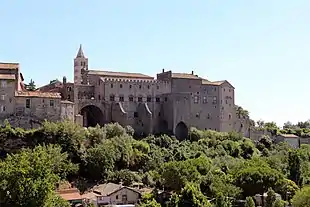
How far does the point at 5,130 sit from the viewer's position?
176 feet

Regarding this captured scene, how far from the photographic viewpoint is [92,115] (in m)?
67.0

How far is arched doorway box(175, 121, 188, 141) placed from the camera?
69438 millimetres

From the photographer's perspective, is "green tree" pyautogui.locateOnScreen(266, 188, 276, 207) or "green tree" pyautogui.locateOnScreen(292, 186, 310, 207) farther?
"green tree" pyautogui.locateOnScreen(266, 188, 276, 207)

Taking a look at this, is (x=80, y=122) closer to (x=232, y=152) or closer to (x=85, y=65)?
(x=85, y=65)

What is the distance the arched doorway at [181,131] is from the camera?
228ft

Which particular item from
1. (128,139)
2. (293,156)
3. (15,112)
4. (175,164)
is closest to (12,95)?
(15,112)

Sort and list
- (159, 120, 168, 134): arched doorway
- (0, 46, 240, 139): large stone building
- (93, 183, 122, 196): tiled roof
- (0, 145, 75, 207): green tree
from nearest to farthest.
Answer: (0, 145, 75, 207): green tree, (93, 183, 122, 196): tiled roof, (0, 46, 240, 139): large stone building, (159, 120, 168, 134): arched doorway

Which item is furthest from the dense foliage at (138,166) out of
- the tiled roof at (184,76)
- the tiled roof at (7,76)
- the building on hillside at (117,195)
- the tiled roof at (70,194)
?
the tiled roof at (184,76)

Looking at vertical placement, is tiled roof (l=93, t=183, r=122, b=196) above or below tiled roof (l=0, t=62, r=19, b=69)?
below

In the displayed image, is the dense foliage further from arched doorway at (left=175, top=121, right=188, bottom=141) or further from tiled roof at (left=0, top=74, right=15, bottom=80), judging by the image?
tiled roof at (left=0, top=74, right=15, bottom=80)

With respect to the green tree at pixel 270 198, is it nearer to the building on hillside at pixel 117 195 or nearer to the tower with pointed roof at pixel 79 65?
the building on hillside at pixel 117 195

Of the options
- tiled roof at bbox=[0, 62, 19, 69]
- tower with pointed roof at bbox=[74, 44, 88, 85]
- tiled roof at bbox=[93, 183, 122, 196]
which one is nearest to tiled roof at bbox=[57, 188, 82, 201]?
tiled roof at bbox=[93, 183, 122, 196]

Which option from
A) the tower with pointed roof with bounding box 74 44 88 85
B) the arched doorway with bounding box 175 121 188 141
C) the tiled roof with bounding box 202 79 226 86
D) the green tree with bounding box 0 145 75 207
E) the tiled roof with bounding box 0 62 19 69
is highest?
the tower with pointed roof with bounding box 74 44 88 85

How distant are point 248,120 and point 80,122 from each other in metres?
29.1
